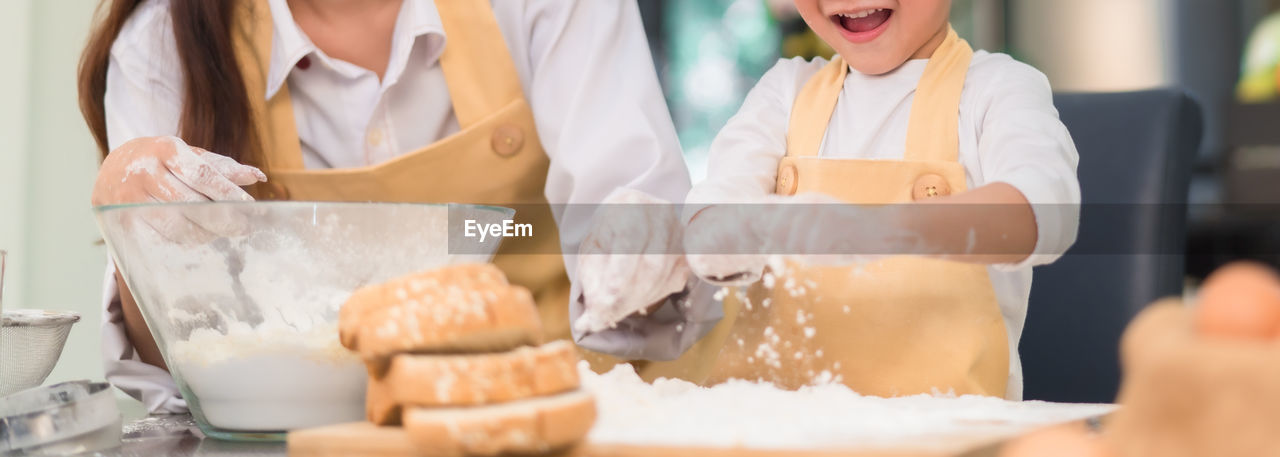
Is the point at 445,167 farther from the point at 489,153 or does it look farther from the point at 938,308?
the point at 938,308

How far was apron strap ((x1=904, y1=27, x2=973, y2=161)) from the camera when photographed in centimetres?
100

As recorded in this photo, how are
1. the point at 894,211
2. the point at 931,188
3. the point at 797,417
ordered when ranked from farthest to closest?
the point at 931,188
the point at 894,211
the point at 797,417

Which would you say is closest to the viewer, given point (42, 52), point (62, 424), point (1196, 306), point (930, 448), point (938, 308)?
point (1196, 306)

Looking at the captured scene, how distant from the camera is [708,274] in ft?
2.87

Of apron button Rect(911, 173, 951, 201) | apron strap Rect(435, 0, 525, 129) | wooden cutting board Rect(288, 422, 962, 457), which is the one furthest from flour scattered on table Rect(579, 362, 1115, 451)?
apron strap Rect(435, 0, 525, 129)

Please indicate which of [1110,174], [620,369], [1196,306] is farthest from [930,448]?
[1110,174]

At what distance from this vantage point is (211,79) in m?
1.11

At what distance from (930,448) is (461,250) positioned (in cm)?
42

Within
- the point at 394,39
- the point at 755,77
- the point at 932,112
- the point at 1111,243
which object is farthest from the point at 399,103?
the point at 755,77

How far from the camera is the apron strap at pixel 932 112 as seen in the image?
3.28 ft

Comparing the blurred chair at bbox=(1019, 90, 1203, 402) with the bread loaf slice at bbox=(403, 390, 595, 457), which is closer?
the bread loaf slice at bbox=(403, 390, 595, 457)

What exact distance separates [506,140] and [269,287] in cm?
47

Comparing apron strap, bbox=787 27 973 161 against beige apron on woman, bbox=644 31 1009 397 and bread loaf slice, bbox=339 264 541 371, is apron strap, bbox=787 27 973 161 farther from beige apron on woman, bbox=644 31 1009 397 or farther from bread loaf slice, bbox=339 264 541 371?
bread loaf slice, bbox=339 264 541 371

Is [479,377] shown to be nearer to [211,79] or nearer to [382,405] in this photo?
[382,405]
